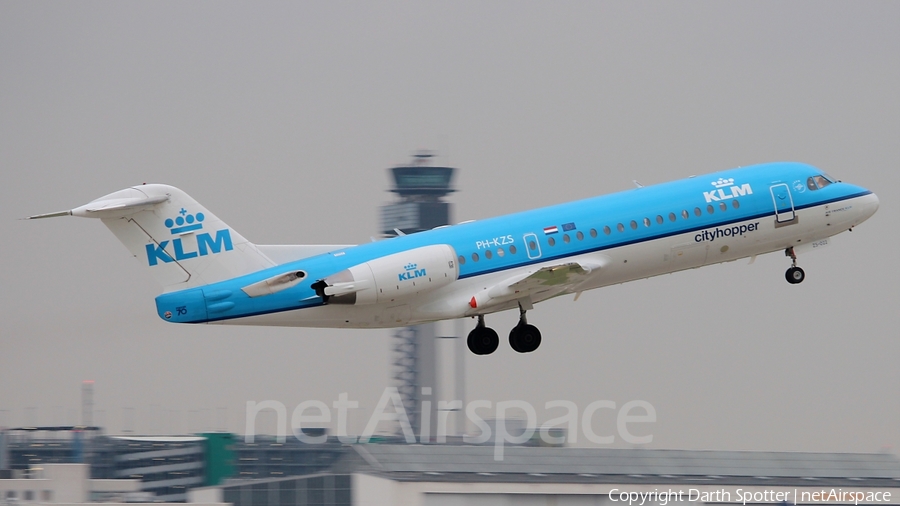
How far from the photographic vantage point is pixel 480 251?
27.5 metres

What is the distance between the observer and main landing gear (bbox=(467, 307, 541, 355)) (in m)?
29.6

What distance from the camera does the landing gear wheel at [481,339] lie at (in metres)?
29.8

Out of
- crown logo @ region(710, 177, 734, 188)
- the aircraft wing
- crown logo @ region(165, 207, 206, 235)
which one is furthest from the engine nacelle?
crown logo @ region(710, 177, 734, 188)

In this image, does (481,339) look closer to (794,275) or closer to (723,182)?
(723,182)

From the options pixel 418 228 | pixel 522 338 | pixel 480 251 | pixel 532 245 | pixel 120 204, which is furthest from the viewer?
pixel 418 228

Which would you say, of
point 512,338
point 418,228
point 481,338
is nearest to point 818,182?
point 512,338

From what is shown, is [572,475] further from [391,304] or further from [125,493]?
[125,493]

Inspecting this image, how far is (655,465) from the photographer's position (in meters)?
37.7

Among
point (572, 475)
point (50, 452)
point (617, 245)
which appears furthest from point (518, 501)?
point (50, 452)

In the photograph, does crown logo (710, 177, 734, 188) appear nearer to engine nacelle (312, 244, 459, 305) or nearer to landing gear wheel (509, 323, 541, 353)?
landing gear wheel (509, 323, 541, 353)

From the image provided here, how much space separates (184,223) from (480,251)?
629 cm

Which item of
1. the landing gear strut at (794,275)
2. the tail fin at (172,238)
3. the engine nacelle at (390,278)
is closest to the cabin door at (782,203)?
the landing gear strut at (794,275)

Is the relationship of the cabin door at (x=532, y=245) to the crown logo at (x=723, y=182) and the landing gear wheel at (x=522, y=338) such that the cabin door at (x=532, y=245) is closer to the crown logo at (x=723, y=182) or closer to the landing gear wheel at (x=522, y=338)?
the landing gear wheel at (x=522, y=338)

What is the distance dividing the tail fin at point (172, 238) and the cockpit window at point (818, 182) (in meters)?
13.4
